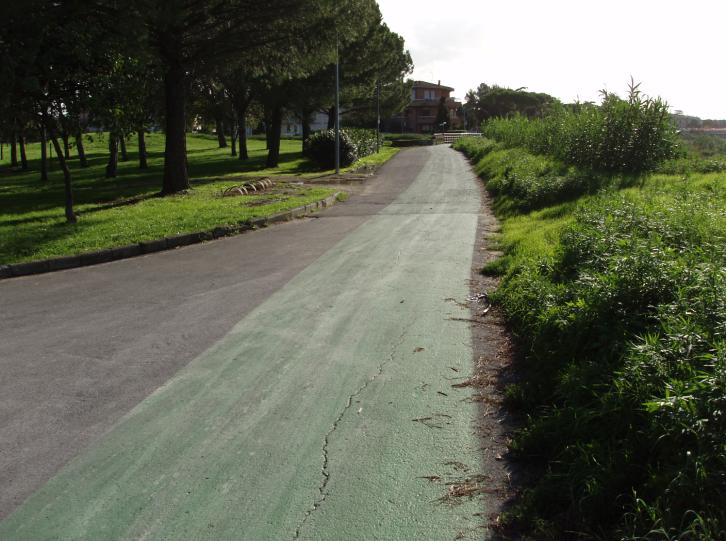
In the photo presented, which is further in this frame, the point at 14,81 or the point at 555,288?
the point at 14,81

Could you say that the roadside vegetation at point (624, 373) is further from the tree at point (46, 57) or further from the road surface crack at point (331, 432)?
the tree at point (46, 57)

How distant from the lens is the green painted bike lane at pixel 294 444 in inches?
114

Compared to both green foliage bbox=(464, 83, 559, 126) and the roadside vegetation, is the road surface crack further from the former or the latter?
green foliage bbox=(464, 83, 559, 126)

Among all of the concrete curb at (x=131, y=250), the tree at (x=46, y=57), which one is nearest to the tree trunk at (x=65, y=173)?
the tree at (x=46, y=57)

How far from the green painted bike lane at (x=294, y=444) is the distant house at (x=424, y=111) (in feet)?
300

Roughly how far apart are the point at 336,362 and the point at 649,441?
2.58 meters

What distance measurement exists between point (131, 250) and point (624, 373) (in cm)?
831

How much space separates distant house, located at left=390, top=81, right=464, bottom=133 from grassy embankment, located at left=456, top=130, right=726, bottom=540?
91.1 m

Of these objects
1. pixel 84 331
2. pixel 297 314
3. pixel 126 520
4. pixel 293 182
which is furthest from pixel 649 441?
pixel 293 182

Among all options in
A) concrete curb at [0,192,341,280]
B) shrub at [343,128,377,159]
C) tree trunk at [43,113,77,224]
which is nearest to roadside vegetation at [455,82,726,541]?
concrete curb at [0,192,341,280]

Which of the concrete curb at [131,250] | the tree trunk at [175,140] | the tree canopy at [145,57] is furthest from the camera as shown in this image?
the tree trunk at [175,140]

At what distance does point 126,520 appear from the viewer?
2.90 metres

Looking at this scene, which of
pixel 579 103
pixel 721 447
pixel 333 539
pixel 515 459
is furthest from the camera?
pixel 579 103

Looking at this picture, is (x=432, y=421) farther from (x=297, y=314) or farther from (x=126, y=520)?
(x=297, y=314)
